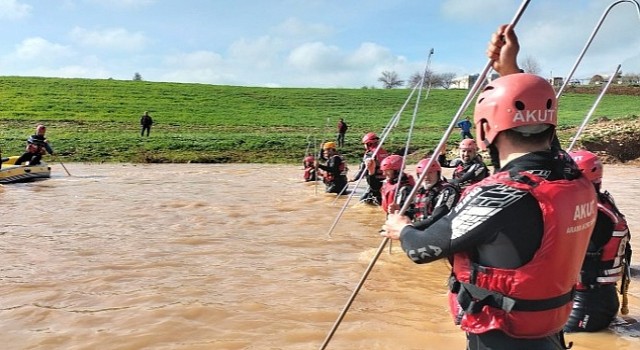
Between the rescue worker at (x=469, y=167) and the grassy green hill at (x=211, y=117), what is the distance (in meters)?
8.02

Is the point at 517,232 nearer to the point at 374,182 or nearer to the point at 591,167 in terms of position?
the point at 591,167

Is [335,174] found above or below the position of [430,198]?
below

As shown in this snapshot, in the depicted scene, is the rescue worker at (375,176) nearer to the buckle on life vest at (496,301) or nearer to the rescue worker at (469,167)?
the rescue worker at (469,167)

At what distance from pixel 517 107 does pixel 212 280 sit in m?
5.57

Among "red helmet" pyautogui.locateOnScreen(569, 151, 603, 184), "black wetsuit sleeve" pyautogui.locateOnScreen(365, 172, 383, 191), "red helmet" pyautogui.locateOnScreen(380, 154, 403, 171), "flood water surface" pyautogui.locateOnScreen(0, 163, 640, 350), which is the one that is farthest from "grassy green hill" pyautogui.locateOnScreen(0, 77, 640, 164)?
"red helmet" pyautogui.locateOnScreen(569, 151, 603, 184)

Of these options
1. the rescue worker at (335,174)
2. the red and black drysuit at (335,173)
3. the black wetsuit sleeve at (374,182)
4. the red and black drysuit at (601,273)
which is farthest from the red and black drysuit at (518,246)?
the red and black drysuit at (335,173)

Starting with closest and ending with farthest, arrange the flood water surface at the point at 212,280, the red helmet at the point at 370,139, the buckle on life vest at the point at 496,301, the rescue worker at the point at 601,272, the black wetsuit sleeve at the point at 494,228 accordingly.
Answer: the black wetsuit sleeve at the point at 494,228 < the buckle on life vest at the point at 496,301 < the rescue worker at the point at 601,272 < the flood water surface at the point at 212,280 < the red helmet at the point at 370,139

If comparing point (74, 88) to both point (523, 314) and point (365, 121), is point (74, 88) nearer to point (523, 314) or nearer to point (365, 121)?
point (365, 121)

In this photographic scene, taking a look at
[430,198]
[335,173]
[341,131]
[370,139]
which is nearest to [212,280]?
[430,198]

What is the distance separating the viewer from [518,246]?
2.45 metres

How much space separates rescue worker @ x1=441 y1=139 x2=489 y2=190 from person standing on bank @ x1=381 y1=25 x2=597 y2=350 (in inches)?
285

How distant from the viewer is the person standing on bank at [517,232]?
2441 millimetres

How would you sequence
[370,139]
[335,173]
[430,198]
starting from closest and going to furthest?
[430,198]
[370,139]
[335,173]

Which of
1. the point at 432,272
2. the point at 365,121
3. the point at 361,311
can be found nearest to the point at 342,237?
the point at 432,272
